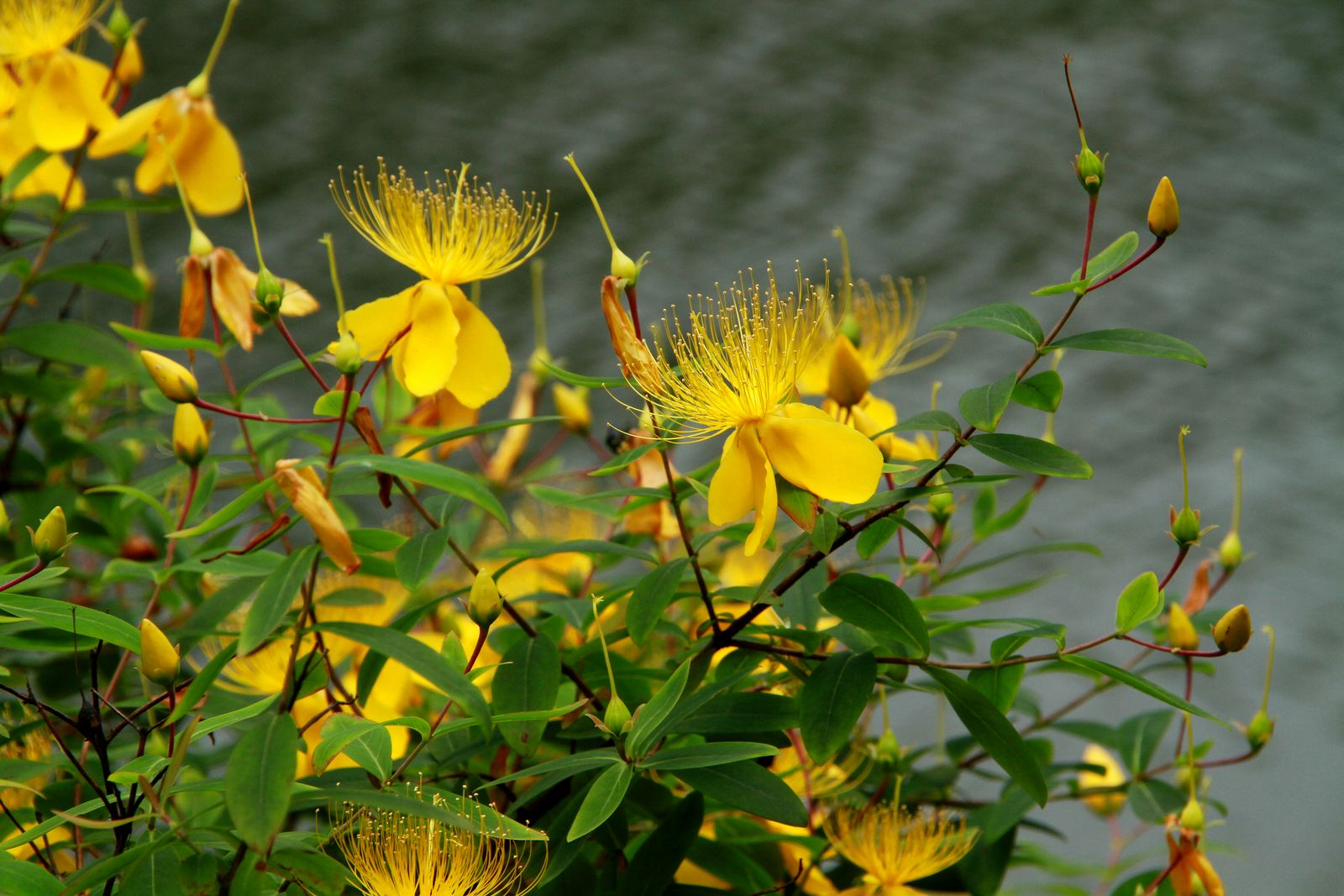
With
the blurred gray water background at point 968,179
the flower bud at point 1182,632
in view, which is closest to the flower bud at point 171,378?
the flower bud at point 1182,632

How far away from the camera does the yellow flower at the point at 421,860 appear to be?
46 centimetres

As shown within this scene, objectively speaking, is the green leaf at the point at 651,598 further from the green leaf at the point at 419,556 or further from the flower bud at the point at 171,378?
the flower bud at the point at 171,378

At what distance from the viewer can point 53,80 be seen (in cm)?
76

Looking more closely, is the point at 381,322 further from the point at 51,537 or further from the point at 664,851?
the point at 664,851

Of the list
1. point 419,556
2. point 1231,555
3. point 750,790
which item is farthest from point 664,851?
point 1231,555

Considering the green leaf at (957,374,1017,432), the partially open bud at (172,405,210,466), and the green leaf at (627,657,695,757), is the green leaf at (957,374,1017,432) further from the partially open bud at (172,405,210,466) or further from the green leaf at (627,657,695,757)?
the partially open bud at (172,405,210,466)

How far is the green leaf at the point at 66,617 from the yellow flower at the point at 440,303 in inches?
6.1

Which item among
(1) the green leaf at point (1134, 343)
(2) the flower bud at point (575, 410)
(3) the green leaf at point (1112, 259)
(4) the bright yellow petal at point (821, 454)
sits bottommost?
(2) the flower bud at point (575, 410)

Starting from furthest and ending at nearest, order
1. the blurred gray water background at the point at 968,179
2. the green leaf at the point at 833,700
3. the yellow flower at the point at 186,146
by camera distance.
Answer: the blurred gray water background at the point at 968,179
the yellow flower at the point at 186,146
the green leaf at the point at 833,700

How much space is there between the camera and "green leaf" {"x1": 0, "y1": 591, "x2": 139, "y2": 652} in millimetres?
479

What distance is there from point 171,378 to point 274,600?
14 centimetres

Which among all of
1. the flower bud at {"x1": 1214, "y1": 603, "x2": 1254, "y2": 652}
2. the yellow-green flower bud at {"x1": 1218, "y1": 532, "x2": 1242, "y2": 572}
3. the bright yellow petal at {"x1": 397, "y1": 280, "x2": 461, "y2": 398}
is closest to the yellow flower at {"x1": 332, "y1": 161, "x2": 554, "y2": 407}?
the bright yellow petal at {"x1": 397, "y1": 280, "x2": 461, "y2": 398}

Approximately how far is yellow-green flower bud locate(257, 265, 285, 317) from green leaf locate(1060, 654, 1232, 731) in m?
0.36

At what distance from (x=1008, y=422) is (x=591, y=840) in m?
2.07
